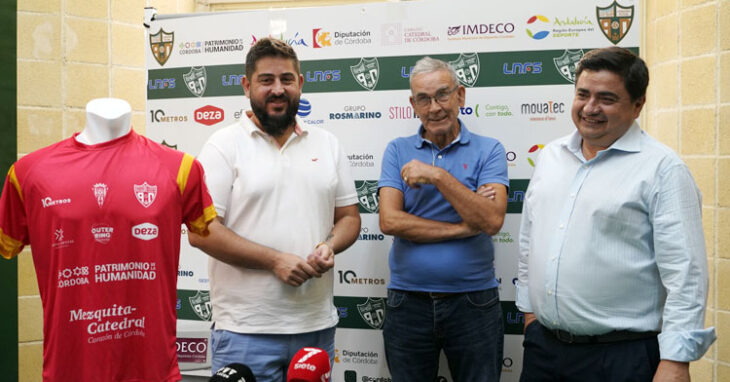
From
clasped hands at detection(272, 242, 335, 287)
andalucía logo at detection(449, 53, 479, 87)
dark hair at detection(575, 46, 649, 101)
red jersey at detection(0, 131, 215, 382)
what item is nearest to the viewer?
red jersey at detection(0, 131, 215, 382)

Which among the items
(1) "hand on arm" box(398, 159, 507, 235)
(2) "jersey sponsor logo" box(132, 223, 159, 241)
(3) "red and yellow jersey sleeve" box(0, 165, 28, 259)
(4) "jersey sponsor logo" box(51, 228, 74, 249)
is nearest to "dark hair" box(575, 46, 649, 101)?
(1) "hand on arm" box(398, 159, 507, 235)

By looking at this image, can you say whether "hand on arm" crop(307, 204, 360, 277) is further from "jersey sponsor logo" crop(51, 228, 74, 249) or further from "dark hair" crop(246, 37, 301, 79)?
"jersey sponsor logo" crop(51, 228, 74, 249)

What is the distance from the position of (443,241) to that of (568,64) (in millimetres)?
1156

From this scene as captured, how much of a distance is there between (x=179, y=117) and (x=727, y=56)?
2945 mm

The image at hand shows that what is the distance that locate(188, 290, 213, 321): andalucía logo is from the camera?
3584mm

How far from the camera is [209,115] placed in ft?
11.8

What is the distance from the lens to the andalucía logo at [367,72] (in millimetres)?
3393

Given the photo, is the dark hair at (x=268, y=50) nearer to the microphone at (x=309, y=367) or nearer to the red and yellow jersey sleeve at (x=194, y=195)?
the red and yellow jersey sleeve at (x=194, y=195)

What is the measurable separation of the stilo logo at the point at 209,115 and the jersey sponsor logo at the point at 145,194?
152 centimetres

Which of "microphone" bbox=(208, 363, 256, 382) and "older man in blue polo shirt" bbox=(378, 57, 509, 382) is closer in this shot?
"microphone" bbox=(208, 363, 256, 382)

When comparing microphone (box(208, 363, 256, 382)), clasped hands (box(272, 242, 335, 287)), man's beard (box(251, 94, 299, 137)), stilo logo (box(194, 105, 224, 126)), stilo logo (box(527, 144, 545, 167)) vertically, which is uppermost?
stilo logo (box(194, 105, 224, 126))

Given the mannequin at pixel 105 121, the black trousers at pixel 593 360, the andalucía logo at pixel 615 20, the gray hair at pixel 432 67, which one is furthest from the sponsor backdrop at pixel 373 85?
the mannequin at pixel 105 121

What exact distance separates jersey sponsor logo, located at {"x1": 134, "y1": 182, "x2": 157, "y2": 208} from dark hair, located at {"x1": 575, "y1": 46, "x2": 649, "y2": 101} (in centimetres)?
148

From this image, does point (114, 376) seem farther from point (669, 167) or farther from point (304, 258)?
point (669, 167)
